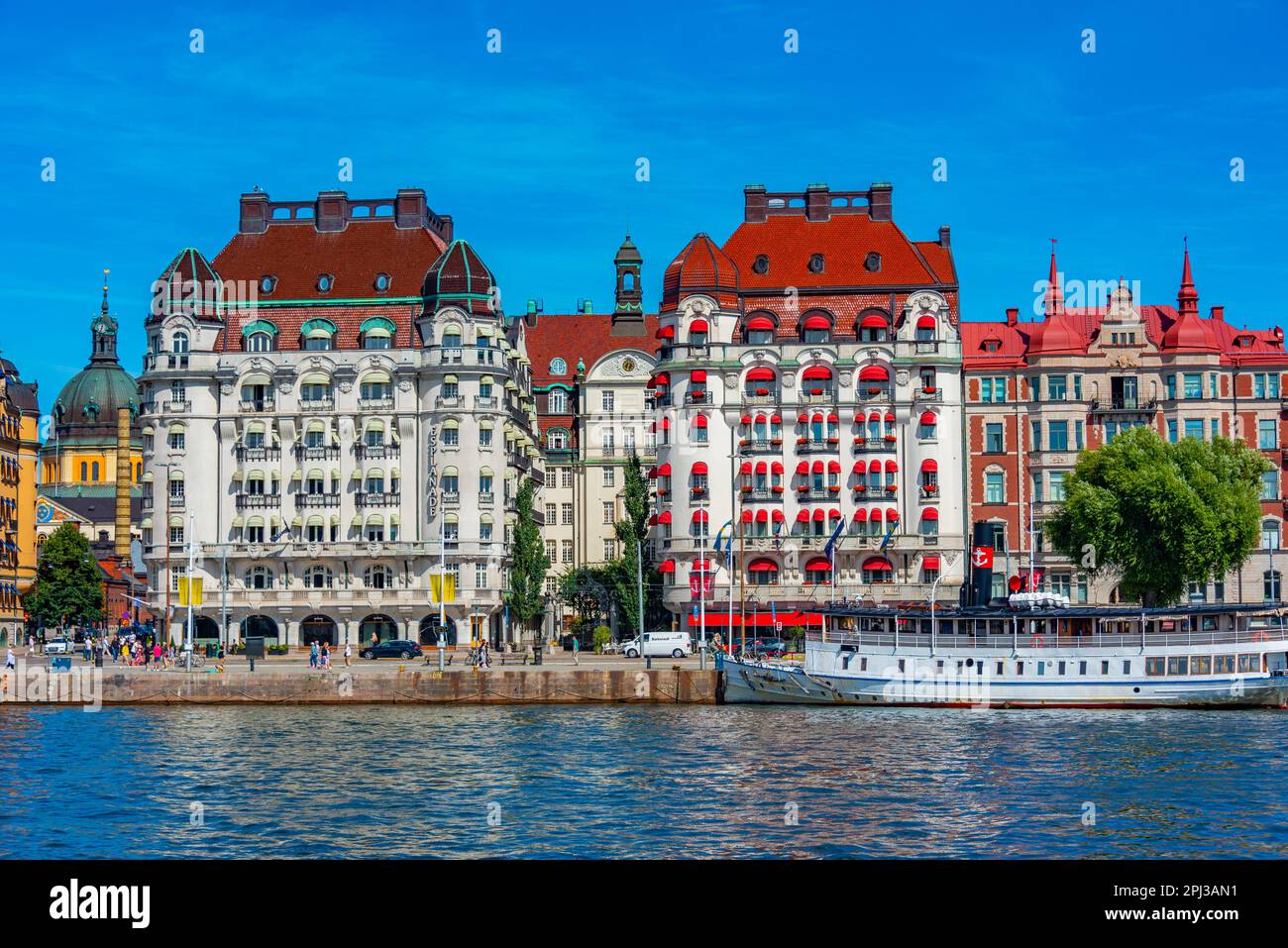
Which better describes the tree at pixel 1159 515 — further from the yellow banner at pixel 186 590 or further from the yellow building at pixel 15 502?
the yellow building at pixel 15 502

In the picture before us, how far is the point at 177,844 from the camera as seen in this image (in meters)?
45.2

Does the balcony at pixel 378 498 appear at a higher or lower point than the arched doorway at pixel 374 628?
higher

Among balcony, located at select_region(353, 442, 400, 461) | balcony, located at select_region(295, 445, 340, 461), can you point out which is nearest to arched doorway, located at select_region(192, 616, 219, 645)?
balcony, located at select_region(295, 445, 340, 461)

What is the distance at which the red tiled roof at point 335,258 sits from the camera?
137125 millimetres

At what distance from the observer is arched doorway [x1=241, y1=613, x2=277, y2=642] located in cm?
13462

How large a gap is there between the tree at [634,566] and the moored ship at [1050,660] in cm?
4383

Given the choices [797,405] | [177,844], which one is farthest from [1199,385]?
[177,844]

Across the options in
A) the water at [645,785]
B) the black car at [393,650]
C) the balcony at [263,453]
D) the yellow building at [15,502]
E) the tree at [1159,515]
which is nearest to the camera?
the water at [645,785]

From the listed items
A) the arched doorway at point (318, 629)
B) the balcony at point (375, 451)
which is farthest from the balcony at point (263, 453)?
the arched doorway at point (318, 629)

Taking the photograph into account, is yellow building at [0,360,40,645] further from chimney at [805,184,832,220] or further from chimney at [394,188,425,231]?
chimney at [805,184,832,220]

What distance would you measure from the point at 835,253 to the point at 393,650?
154 ft

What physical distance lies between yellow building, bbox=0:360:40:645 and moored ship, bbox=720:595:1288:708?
312ft
